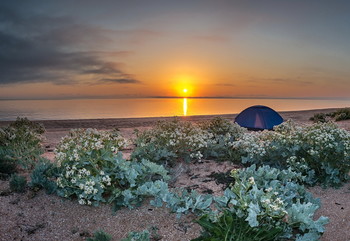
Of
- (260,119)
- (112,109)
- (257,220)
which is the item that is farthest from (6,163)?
(112,109)

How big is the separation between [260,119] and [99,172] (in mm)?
9792

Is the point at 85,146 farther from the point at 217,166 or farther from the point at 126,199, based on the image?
the point at 217,166

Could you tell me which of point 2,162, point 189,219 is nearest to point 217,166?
point 189,219

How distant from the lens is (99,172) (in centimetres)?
504

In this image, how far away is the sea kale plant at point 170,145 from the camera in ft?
23.0

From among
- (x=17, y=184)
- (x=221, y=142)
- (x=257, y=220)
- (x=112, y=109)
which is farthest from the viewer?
(x=112, y=109)

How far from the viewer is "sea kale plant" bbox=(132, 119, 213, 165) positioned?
700cm

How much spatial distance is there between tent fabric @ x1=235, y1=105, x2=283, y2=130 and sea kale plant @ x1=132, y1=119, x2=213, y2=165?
19.7ft

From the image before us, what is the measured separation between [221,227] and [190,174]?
2912mm

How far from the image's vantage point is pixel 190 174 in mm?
6539

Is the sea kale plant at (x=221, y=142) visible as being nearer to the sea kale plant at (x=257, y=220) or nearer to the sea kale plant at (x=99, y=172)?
the sea kale plant at (x=99, y=172)

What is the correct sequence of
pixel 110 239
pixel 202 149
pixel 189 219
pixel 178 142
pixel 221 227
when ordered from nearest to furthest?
pixel 221 227 < pixel 110 239 < pixel 189 219 < pixel 178 142 < pixel 202 149

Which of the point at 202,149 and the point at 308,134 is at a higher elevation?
the point at 308,134

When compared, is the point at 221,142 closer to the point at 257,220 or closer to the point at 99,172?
the point at 99,172
